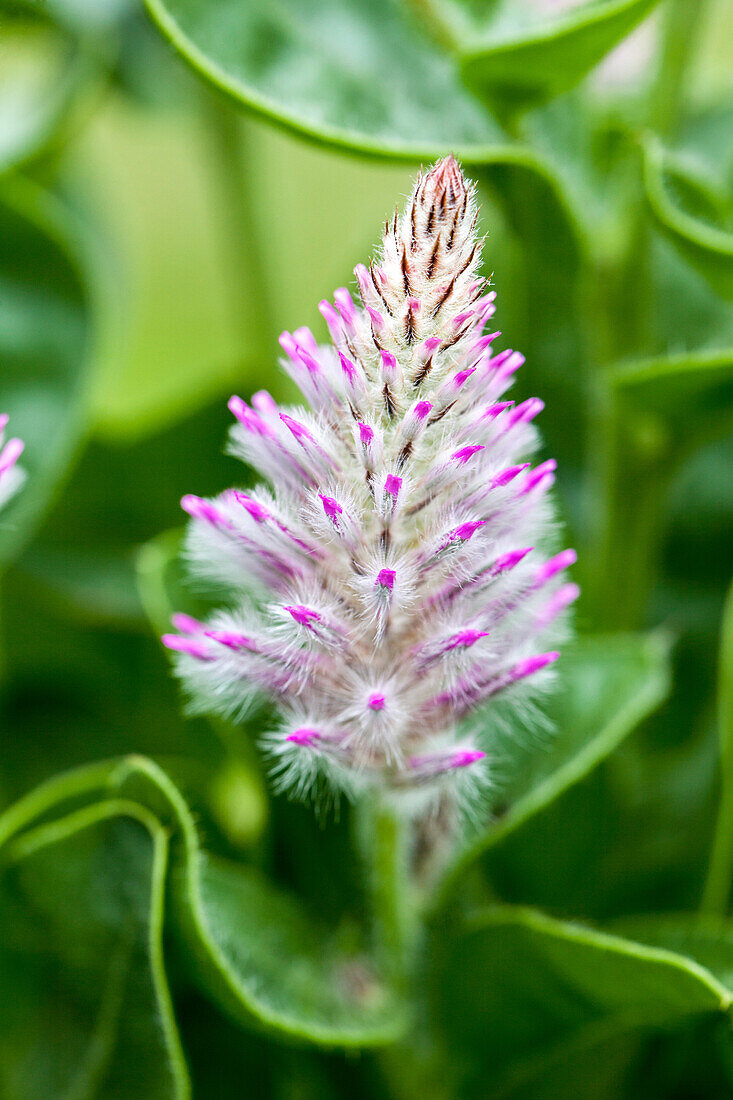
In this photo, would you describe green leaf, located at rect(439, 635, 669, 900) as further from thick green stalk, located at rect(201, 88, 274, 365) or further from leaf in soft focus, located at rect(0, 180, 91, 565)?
thick green stalk, located at rect(201, 88, 274, 365)

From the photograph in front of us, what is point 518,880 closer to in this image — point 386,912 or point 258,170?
point 386,912

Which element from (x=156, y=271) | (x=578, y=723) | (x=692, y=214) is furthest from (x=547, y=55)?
(x=156, y=271)

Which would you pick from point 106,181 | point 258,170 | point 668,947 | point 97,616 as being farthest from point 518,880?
point 106,181

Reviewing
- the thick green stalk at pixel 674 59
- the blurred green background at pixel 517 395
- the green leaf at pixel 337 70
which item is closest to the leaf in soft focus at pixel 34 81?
the blurred green background at pixel 517 395

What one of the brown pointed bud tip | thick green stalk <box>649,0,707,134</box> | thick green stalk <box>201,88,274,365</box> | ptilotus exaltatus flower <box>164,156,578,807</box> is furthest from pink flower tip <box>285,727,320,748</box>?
thick green stalk <box>201,88,274,365</box>

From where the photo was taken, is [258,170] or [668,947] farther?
[258,170]

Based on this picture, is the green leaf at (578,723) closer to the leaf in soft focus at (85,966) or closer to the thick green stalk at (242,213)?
the leaf in soft focus at (85,966)

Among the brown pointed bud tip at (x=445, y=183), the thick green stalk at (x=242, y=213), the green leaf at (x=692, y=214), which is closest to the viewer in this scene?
the brown pointed bud tip at (x=445, y=183)
